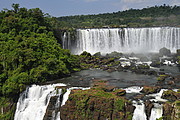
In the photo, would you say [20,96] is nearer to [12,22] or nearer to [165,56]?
[12,22]

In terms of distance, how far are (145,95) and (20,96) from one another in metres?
9.94

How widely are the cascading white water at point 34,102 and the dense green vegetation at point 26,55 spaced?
851 millimetres

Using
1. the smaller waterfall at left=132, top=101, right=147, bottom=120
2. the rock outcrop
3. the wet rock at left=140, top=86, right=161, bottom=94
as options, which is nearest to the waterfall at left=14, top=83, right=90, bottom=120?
the rock outcrop

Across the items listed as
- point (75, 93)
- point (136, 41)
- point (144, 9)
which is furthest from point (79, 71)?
point (144, 9)

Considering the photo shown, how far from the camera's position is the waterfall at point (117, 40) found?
118 feet

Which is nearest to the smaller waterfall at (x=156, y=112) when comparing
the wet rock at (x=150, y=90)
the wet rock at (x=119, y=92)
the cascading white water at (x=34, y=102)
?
the wet rock at (x=150, y=90)

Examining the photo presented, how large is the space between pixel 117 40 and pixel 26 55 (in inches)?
769

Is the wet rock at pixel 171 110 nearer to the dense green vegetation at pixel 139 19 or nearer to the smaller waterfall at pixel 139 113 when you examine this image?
the smaller waterfall at pixel 139 113

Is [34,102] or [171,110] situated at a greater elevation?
[171,110]

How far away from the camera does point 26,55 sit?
20.4m

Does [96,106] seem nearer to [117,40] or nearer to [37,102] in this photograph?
[37,102]

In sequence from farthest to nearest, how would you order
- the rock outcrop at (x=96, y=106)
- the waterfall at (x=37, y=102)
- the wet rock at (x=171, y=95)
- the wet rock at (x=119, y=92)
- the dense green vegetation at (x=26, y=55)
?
1. the dense green vegetation at (x=26, y=55)
2. the waterfall at (x=37, y=102)
3. the wet rock at (x=119, y=92)
4. the wet rock at (x=171, y=95)
5. the rock outcrop at (x=96, y=106)

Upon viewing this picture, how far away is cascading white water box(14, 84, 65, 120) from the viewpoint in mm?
16281

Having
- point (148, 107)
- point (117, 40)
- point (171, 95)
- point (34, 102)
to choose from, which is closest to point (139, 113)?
point (148, 107)
